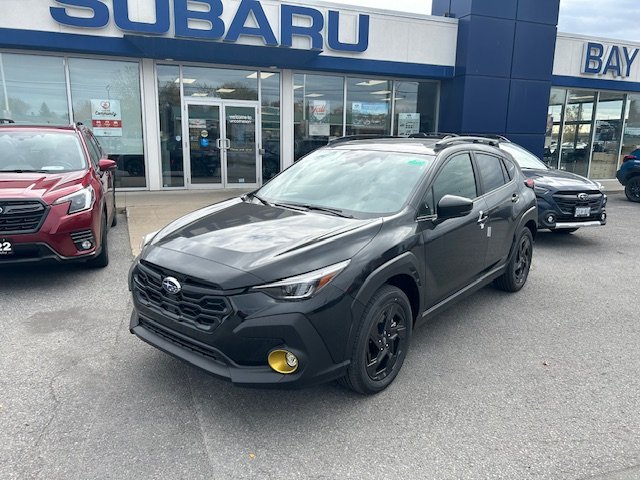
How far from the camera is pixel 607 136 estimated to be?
59.7 feet

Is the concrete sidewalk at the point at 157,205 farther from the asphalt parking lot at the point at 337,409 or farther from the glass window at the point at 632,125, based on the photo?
the glass window at the point at 632,125

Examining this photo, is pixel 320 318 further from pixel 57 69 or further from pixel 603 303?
pixel 57 69

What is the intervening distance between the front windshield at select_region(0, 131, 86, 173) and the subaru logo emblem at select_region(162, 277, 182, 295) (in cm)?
381

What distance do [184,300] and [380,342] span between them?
4.33ft

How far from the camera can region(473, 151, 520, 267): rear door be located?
189 inches

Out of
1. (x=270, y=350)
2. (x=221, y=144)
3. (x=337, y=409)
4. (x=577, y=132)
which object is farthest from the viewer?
(x=577, y=132)

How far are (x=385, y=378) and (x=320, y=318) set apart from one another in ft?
2.95

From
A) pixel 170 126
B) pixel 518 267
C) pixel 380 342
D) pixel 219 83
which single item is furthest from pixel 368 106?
pixel 380 342

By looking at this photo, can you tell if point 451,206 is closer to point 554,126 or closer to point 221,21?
point 221,21

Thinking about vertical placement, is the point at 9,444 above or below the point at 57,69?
below

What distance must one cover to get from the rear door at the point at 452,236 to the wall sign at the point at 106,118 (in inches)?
389

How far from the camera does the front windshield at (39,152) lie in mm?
5980

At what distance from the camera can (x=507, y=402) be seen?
3357mm

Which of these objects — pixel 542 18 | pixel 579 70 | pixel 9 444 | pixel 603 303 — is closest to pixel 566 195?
pixel 603 303
